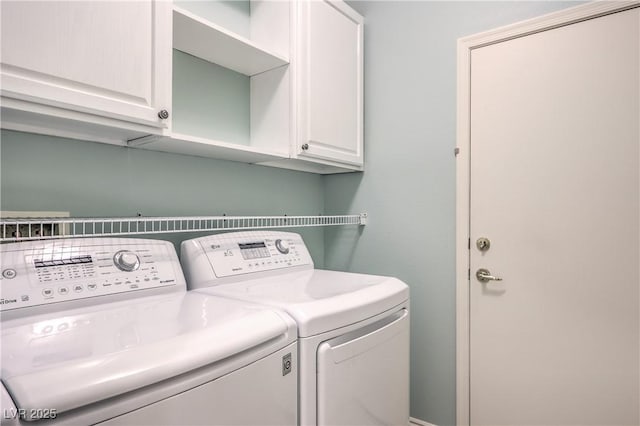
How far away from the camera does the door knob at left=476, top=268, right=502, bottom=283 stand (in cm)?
178

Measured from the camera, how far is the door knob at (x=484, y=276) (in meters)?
1.78

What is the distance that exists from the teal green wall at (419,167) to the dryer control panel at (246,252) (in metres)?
0.57

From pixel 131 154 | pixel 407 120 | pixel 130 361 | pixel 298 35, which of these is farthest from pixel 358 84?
pixel 130 361

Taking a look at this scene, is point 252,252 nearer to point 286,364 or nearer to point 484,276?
point 286,364

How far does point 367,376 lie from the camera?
4.10ft

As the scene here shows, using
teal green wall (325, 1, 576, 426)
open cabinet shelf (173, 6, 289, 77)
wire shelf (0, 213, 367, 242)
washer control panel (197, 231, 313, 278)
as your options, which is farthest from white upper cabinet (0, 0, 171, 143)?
teal green wall (325, 1, 576, 426)

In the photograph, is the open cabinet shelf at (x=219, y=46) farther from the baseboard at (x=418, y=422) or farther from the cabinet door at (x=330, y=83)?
the baseboard at (x=418, y=422)

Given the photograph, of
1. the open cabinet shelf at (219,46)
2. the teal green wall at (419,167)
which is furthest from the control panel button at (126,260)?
the teal green wall at (419,167)

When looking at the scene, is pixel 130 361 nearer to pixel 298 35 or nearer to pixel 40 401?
pixel 40 401

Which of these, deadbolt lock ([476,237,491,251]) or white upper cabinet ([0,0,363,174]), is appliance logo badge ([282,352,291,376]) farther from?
deadbolt lock ([476,237,491,251])

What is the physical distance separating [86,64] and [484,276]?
68.3 inches

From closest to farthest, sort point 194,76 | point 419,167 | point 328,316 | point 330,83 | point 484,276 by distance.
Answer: point 328,316, point 194,76, point 484,276, point 330,83, point 419,167

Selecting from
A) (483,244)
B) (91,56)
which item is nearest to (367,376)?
(483,244)

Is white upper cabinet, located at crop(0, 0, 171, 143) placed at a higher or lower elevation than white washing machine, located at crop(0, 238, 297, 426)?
higher
